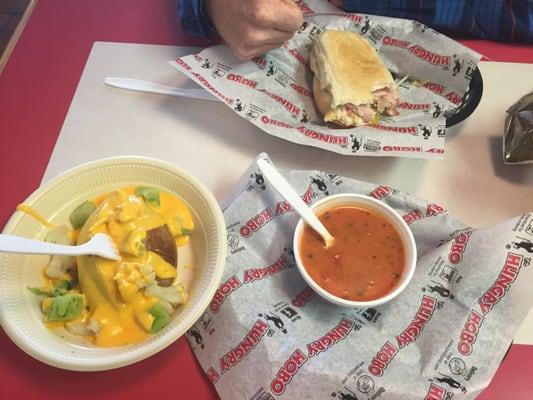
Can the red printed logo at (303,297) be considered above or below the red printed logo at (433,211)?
below

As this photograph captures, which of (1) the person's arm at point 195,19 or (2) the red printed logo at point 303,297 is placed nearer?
(2) the red printed logo at point 303,297

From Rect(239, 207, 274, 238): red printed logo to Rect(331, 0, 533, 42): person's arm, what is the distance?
87cm

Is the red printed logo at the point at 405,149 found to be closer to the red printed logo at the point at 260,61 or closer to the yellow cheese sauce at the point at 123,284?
the red printed logo at the point at 260,61

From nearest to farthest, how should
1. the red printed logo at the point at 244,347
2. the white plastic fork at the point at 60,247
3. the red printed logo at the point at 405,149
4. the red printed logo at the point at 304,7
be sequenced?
the white plastic fork at the point at 60,247
the red printed logo at the point at 244,347
the red printed logo at the point at 405,149
the red printed logo at the point at 304,7

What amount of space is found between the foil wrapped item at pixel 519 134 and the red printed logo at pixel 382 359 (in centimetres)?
64

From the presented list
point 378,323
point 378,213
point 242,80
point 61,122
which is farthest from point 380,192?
point 61,122

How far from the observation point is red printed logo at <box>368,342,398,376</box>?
2.88 ft

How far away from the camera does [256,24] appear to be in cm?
130

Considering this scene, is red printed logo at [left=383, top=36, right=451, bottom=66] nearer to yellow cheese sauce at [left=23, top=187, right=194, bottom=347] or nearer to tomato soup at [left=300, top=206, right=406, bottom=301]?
tomato soup at [left=300, top=206, right=406, bottom=301]

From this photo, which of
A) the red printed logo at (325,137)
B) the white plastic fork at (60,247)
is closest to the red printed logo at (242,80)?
the red printed logo at (325,137)

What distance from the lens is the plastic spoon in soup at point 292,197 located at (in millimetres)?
999

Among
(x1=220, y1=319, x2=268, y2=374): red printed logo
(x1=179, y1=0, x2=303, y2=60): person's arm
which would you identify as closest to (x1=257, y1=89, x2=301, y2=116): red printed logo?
(x1=179, y1=0, x2=303, y2=60): person's arm

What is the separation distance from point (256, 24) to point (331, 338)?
854mm

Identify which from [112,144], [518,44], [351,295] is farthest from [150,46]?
[518,44]
